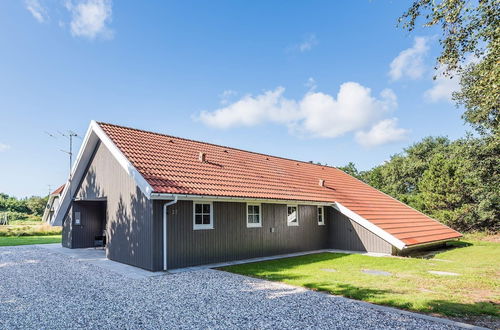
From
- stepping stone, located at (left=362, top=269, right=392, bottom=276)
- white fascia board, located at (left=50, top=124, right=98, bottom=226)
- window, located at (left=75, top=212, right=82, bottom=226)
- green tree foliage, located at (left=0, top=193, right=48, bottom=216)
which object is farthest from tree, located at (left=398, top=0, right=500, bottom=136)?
green tree foliage, located at (left=0, top=193, right=48, bottom=216)

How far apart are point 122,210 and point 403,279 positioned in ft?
31.8

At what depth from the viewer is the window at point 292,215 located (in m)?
14.5

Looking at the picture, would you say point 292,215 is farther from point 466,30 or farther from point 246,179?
point 466,30

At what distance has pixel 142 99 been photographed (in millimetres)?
16797

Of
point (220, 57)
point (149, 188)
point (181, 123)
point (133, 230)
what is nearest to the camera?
point (149, 188)

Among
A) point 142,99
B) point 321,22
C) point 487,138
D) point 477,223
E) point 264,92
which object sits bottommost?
point 477,223

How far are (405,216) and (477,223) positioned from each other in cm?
1060

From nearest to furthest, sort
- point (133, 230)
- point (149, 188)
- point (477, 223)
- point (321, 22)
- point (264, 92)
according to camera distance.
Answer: point (149, 188) < point (133, 230) < point (321, 22) < point (264, 92) < point (477, 223)

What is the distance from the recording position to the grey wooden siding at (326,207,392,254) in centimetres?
1393

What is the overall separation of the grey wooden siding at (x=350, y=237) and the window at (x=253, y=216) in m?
5.01

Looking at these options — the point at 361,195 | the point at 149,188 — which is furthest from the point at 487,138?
the point at 149,188

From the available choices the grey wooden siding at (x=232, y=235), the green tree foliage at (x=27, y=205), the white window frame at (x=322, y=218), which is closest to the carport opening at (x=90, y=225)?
the grey wooden siding at (x=232, y=235)

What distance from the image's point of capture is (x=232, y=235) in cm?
1195

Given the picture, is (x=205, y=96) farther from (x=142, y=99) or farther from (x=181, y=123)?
(x=142, y=99)
